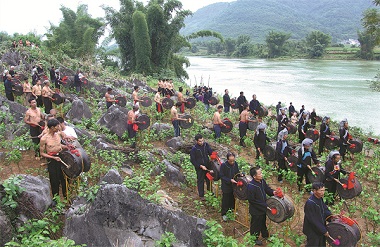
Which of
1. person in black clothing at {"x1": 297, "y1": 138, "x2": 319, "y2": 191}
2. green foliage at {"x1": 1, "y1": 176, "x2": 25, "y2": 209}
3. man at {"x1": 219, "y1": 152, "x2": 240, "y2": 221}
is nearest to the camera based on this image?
green foliage at {"x1": 1, "y1": 176, "x2": 25, "y2": 209}

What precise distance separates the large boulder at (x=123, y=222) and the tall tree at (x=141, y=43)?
26.9 m

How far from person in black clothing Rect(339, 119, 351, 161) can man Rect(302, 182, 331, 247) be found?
5899 millimetres

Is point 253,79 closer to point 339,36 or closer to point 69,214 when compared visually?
point 69,214

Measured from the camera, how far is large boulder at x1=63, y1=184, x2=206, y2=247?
4656 mm

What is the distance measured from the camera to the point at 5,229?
4531 millimetres

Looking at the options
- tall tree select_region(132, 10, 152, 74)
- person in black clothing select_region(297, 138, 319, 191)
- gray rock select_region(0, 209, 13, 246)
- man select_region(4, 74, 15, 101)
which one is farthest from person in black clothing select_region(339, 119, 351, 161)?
tall tree select_region(132, 10, 152, 74)

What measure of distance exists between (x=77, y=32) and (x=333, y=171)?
2801 centimetres

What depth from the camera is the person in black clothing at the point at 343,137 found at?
32.7ft

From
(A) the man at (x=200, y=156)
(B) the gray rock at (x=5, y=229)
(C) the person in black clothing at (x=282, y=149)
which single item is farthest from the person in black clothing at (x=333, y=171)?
(B) the gray rock at (x=5, y=229)

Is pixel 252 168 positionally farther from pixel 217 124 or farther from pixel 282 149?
pixel 217 124

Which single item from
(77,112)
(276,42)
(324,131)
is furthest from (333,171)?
(276,42)

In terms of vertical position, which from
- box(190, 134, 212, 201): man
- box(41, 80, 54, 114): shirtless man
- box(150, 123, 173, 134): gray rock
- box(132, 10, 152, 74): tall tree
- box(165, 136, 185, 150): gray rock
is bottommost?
box(165, 136, 185, 150): gray rock

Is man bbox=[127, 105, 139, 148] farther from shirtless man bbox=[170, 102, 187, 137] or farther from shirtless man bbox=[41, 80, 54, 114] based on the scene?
shirtless man bbox=[41, 80, 54, 114]

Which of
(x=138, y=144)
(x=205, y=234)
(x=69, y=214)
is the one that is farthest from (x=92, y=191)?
(x=138, y=144)
